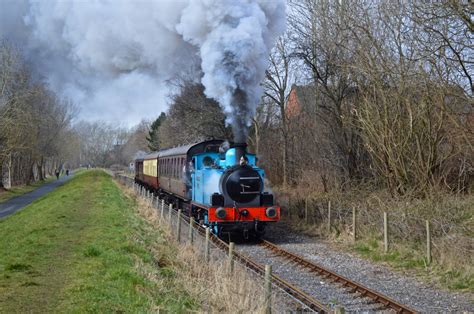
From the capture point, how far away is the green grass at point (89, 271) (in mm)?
6847

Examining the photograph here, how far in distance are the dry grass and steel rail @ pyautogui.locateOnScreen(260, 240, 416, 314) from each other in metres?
1.61

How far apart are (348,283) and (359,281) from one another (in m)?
0.60

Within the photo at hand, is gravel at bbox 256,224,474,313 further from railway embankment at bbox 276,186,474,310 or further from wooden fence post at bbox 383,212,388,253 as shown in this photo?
wooden fence post at bbox 383,212,388,253

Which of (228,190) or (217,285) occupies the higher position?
(228,190)

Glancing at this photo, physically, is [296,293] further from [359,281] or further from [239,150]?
[239,150]

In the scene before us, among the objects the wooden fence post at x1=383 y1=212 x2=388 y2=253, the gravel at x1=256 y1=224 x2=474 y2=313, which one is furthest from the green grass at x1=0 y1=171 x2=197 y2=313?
the wooden fence post at x1=383 y1=212 x2=388 y2=253

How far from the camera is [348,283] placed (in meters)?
9.33

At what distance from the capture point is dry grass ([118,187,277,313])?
7.04 metres

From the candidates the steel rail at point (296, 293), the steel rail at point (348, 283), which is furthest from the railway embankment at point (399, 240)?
the steel rail at point (296, 293)

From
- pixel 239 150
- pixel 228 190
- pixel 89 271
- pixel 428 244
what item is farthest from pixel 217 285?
pixel 239 150

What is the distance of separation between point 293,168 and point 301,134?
1833 millimetres

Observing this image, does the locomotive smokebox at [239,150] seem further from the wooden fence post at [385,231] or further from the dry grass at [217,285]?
the wooden fence post at [385,231]

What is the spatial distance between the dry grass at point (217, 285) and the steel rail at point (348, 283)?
5.27 ft

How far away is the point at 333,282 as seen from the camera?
9.74 metres
